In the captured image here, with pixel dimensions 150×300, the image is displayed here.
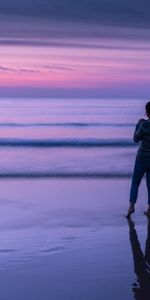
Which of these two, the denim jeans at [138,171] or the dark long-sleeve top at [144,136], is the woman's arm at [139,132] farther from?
the denim jeans at [138,171]

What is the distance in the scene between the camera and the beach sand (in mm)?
5031

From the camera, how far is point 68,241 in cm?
674

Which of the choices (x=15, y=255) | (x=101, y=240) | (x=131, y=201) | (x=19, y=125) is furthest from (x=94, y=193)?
(x=19, y=125)

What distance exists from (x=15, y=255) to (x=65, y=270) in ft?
2.34

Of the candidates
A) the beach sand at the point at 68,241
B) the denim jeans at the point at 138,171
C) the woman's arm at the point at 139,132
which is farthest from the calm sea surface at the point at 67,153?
the woman's arm at the point at 139,132

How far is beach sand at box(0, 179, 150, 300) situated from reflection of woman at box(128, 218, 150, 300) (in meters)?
0.03

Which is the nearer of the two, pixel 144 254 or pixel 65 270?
pixel 65 270

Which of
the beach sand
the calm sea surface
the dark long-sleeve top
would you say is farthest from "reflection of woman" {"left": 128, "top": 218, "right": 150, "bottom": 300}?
the calm sea surface

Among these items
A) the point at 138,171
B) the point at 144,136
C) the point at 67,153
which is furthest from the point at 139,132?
the point at 67,153

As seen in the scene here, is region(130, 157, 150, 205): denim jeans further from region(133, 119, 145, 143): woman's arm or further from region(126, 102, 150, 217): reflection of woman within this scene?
region(133, 119, 145, 143): woman's arm

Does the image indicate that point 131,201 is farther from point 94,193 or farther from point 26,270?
point 26,270

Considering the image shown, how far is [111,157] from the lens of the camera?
53.1 feet

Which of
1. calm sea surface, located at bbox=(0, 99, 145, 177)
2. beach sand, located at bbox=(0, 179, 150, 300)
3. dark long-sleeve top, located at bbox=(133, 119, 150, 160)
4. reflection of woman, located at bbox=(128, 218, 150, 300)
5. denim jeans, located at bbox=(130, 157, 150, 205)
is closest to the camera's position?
reflection of woman, located at bbox=(128, 218, 150, 300)

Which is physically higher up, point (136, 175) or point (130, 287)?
point (136, 175)
